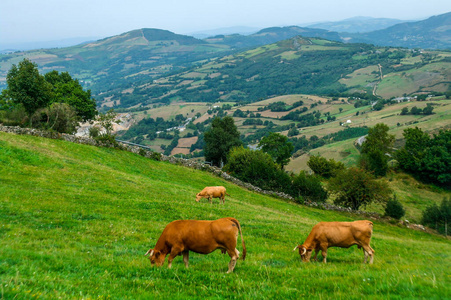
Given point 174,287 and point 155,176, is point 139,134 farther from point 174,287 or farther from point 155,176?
point 174,287

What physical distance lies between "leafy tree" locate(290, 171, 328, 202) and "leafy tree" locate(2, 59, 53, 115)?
43.4 m

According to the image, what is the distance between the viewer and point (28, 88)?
40219 millimetres

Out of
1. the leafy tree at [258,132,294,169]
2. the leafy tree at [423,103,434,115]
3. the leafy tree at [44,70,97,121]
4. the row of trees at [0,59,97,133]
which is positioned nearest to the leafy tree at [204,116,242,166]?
the leafy tree at [258,132,294,169]

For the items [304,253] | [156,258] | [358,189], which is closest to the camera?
[156,258]

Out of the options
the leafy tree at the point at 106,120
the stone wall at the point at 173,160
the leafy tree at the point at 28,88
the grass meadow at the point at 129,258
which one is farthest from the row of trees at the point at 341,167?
the leafy tree at the point at 28,88

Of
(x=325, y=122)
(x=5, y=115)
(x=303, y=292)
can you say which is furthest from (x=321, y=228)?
(x=325, y=122)

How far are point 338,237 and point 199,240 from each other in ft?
21.2

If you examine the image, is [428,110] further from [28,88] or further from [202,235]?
[202,235]

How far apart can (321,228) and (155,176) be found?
26524 millimetres

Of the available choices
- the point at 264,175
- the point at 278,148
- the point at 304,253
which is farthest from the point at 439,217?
the point at 278,148

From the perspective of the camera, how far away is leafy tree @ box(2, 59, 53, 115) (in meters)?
39.9

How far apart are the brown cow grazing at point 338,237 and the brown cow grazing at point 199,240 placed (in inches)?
167

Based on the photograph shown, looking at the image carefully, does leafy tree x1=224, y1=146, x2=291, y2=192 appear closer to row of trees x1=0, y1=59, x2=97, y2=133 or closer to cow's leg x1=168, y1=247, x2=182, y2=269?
row of trees x1=0, y1=59, x2=97, y2=133

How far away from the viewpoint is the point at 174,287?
23.1ft
